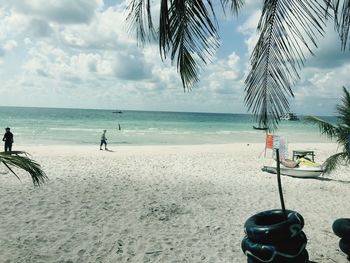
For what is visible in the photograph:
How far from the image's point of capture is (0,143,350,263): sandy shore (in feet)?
18.6

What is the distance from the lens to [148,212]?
304 inches

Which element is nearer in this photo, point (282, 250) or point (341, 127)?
point (282, 250)

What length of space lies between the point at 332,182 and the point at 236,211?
18.7ft

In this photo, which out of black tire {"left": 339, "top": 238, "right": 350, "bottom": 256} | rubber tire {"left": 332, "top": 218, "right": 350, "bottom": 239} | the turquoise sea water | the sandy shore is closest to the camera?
rubber tire {"left": 332, "top": 218, "right": 350, "bottom": 239}

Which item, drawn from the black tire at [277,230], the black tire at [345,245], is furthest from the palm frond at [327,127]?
the black tire at [277,230]

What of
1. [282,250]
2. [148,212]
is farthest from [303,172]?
[282,250]

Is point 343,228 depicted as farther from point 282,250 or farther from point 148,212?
point 148,212

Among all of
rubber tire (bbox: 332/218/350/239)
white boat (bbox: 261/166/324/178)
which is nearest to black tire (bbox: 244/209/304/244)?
rubber tire (bbox: 332/218/350/239)

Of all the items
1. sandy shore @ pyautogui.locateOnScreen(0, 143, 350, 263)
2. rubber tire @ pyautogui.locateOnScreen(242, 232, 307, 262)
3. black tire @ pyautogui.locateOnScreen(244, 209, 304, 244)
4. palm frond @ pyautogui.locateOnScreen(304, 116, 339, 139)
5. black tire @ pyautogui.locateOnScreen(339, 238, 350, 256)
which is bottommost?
sandy shore @ pyautogui.locateOnScreen(0, 143, 350, 263)

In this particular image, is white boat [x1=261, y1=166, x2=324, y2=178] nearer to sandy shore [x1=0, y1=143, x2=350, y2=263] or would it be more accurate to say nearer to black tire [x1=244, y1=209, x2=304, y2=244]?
sandy shore [x1=0, y1=143, x2=350, y2=263]

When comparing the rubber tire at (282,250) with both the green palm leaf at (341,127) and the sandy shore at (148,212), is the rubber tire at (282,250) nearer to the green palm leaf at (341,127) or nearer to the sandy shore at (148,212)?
the sandy shore at (148,212)

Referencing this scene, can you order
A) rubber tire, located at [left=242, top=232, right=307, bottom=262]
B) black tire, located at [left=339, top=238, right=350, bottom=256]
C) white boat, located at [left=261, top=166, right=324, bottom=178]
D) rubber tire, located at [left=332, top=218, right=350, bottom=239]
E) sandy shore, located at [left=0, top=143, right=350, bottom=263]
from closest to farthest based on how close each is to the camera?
rubber tire, located at [left=242, top=232, right=307, bottom=262] < rubber tire, located at [left=332, top=218, right=350, bottom=239] < black tire, located at [left=339, top=238, right=350, bottom=256] < sandy shore, located at [left=0, top=143, right=350, bottom=263] < white boat, located at [left=261, top=166, right=324, bottom=178]

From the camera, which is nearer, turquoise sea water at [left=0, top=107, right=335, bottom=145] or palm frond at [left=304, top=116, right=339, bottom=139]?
palm frond at [left=304, top=116, right=339, bottom=139]

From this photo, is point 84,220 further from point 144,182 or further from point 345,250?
point 345,250
